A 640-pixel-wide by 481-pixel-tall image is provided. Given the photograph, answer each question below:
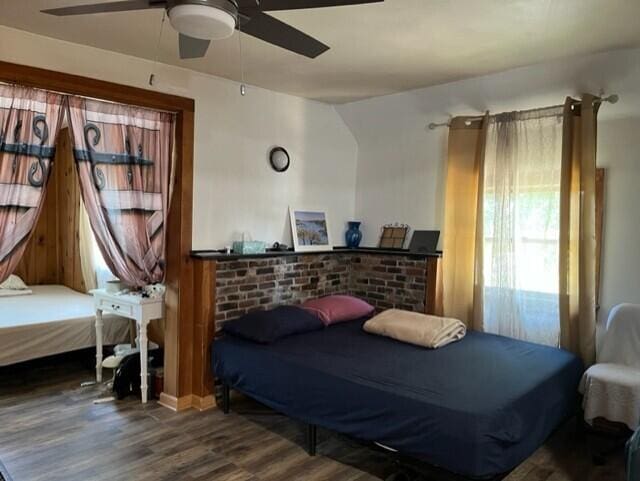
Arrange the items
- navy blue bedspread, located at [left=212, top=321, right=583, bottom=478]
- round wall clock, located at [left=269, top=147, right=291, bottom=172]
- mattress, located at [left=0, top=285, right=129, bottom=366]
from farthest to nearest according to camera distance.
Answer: round wall clock, located at [left=269, top=147, right=291, bottom=172] < mattress, located at [left=0, top=285, right=129, bottom=366] < navy blue bedspread, located at [left=212, top=321, right=583, bottom=478]

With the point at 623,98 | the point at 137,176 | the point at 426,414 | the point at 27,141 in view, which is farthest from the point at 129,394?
the point at 623,98

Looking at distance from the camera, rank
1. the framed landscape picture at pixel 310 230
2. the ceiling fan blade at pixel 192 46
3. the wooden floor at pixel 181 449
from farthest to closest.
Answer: the framed landscape picture at pixel 310 230 < the wooden floor at pixel 181 449 < the ceiling fan blade at pixel 192 46

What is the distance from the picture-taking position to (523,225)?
3.43 m

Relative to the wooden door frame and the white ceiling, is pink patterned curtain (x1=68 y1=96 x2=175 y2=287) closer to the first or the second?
the wooden door frame

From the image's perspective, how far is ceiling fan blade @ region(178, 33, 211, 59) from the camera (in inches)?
78.3

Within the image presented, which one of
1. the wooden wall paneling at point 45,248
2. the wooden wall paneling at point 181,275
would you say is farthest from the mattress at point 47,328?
the wooden wall paneling at point 45,248

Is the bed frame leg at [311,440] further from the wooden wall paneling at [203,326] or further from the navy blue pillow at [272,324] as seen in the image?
the wooden wall paneling at [203,326]

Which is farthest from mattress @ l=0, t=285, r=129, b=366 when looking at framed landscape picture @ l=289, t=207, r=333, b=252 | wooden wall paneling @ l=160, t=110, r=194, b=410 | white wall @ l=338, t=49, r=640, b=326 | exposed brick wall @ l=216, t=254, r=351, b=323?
white wall @ l=338, t=49, r=640, b=326

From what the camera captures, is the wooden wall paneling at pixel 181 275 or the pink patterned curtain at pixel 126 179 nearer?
the pink patterned curtain at pixel 126 179

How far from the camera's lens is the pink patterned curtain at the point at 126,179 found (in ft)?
10.4

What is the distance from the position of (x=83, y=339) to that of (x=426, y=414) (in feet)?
10.1

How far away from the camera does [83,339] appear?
4051 mm

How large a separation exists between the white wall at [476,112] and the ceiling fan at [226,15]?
2021mm

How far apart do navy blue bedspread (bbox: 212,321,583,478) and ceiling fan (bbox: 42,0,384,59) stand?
169cm
